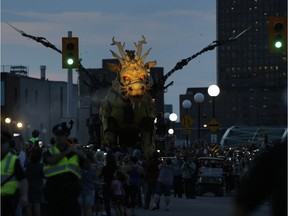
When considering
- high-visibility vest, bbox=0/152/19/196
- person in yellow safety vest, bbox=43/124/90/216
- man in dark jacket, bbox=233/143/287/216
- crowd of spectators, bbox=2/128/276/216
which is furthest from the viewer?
crowd of spectators, bbox=2/128/276/216

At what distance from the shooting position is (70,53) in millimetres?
24891

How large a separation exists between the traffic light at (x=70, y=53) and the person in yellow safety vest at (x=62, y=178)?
1250 centimetres

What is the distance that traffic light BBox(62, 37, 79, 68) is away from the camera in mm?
24844

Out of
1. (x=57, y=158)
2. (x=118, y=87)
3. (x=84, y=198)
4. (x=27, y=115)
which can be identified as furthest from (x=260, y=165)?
(x=27, y=115)

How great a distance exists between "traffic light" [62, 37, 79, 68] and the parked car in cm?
1256

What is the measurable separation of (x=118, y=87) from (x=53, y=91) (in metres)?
54.6

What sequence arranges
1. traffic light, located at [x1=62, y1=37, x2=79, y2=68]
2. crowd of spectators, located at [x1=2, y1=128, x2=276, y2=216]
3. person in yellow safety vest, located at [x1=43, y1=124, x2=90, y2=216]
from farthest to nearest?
traffic light, located at [x1=62, y1=37, x2=79, y2=68] → crowd of spectators, located at [x1=2, y1=128, x2=276, y2=216] → person in yellow safety vest, located at [x1=43, y1=124, x2=90, y2=216]

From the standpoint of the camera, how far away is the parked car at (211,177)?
119 feet

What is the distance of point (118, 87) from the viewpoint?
35.5 meters

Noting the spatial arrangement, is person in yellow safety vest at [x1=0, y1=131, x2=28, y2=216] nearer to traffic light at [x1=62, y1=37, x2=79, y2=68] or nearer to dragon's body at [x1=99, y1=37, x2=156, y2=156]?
traffic light at [x1=62, y1=37, x2=79, y2=68]

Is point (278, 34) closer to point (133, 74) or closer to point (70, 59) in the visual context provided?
point (70, 59)

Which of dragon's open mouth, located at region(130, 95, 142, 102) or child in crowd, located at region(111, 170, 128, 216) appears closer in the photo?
child in crowd, located at region(111, 170, 128, 216)

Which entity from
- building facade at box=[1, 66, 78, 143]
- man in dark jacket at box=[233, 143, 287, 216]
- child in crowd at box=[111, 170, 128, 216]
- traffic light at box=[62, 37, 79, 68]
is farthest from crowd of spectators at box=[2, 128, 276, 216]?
building facade at box=[1, 66, 78, 143]

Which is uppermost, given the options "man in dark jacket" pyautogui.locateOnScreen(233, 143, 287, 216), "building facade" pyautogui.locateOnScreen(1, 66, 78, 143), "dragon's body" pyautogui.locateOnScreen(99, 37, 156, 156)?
"building facade" pyautogui.locateOnScreen(1, 66, 78, 143)
